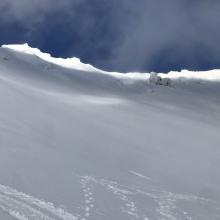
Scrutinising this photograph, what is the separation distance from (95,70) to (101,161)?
3768 centimetres

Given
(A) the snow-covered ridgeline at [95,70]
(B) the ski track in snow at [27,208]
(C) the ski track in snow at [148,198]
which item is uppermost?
(A) the snow-covered ridgeline at [95,70]

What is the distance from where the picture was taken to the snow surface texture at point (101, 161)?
11.1 metres

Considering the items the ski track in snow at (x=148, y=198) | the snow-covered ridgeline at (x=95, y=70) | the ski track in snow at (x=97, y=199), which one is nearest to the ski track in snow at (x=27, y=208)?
the ski track in snow at (x=97, y=199)

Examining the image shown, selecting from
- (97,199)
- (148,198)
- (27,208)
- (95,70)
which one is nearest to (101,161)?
(148,198)

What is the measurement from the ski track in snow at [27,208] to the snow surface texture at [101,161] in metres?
0.02

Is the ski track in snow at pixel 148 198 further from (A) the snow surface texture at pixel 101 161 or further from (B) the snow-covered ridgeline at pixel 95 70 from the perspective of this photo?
(B) the snow-covered ridgeline at pixel 95 70

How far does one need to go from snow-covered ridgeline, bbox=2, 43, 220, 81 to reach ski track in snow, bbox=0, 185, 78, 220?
1595 inches

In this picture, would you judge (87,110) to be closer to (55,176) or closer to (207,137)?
(207,137)

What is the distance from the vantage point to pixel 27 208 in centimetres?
1009

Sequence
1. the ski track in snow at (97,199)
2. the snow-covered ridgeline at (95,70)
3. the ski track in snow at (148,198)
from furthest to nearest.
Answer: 1. the snow-covered ridgeline at (95,70)
2. the ski track in snow at (148,198)
3. the ski track in snow at (97,199)

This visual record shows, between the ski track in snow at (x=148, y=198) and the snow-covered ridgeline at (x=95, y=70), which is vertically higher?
the snow-covered ridgeline at (x=95, y=70)

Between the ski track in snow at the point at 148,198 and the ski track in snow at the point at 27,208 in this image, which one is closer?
the ski track in snow at the point at 27,208

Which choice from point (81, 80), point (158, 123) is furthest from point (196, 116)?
point (81, 80)

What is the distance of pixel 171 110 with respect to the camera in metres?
35.6
